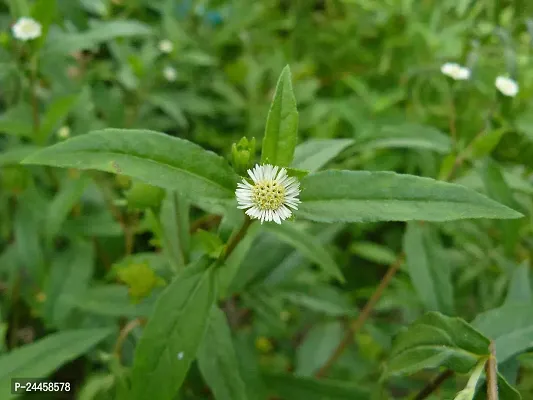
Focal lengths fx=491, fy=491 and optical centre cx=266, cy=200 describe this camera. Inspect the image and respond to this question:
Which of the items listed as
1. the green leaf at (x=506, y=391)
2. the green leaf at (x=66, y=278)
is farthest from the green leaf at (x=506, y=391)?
the green leaf at (x=66, y=278)

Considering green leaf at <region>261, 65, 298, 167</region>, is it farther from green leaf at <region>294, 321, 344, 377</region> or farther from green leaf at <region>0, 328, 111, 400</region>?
green leaf at <region>294, 321, 344, 377</region>

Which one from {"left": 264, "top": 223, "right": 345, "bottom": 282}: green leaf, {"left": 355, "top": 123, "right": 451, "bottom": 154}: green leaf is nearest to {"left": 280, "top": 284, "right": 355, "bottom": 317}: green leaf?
{"left": 264, "top": 223, "right": 345, "bottom": 282}: green leaf

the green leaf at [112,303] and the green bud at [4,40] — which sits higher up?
the green bud at [4,40]

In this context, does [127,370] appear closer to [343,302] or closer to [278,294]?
[278,294]

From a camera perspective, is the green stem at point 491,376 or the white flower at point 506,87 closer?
the green stem at point 491,376

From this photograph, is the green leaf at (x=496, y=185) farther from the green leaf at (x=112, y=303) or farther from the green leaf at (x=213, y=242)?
the green leaf at (x=112, y=303)

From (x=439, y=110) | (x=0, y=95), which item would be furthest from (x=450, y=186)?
(x=0, y=95)
